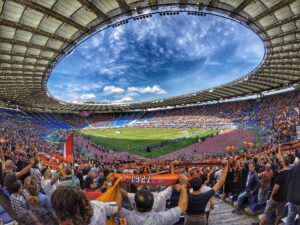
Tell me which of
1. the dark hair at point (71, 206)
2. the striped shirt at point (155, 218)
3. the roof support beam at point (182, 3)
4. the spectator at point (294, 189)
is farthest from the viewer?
the roof support beam at point (182, 3)

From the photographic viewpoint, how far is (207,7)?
1791 centimetres

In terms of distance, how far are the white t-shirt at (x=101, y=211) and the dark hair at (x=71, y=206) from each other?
0.42 meters

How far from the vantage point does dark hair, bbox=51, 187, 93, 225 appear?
2.44 meters

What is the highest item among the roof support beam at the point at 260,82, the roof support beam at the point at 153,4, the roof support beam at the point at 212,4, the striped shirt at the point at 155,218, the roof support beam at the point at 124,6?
the roof support beam at the point at 153,4

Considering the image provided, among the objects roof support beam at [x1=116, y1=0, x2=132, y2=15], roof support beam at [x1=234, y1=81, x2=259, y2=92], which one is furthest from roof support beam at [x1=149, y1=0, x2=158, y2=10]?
roof support beam at [x1=234, y1=81, x2=259, y2=92]

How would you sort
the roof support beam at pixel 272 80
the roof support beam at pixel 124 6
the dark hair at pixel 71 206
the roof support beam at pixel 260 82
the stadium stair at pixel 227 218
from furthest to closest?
the roof support beam at pixel 260 82, the roof support beam at pixel 272 80, the roof support beam at pixel 124 6, the stadium stair at pixel 227 218, the dark hair at pixel 71 206

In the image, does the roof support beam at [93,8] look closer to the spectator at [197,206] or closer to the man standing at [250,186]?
the man standing at [250,186]

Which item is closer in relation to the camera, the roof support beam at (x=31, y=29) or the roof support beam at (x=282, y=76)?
the roof support beam at (x=31, y=29)

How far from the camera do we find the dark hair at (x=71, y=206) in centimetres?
244

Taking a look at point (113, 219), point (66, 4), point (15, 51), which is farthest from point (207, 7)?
point (113, 219)

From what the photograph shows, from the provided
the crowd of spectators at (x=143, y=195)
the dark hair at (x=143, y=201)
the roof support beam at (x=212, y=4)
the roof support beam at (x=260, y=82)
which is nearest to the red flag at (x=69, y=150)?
the crowd of spectators at (x=143, y=195)

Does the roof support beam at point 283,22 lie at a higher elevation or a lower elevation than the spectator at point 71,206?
higher

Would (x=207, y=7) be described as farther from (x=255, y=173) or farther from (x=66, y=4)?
(x=255, y=173)

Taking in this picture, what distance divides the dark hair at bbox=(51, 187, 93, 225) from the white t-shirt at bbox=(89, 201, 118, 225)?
423 mm
